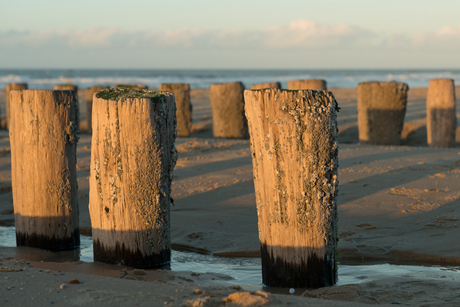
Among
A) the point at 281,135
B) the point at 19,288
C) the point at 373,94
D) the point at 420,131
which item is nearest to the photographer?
the point at 19,288

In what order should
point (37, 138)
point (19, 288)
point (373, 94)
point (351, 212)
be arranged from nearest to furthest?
point (19, 288), point (37, 138), point (351, 212), point (373, 94)

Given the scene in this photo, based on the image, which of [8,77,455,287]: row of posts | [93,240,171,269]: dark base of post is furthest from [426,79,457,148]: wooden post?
[93,240,171,269]: dark base of post

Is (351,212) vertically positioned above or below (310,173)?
below

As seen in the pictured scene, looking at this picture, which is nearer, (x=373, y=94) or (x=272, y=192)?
(x=272, y=192)

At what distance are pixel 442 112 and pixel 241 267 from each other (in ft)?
20.2

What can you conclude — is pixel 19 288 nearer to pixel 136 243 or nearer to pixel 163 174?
pixel 136 243

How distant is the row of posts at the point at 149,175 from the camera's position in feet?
9.38

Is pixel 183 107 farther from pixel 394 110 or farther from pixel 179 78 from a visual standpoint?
pixel 179 78

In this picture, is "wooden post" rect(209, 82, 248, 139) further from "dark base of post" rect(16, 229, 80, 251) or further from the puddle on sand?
"dark base of post" rect(16, 229, 80, 251)

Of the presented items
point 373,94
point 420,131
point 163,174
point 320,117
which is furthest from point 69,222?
point 420,131

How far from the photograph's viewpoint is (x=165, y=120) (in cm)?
335

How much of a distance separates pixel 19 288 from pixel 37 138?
63.9 inches

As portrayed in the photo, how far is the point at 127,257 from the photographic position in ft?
11.1

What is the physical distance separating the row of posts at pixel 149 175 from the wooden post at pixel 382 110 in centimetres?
557
